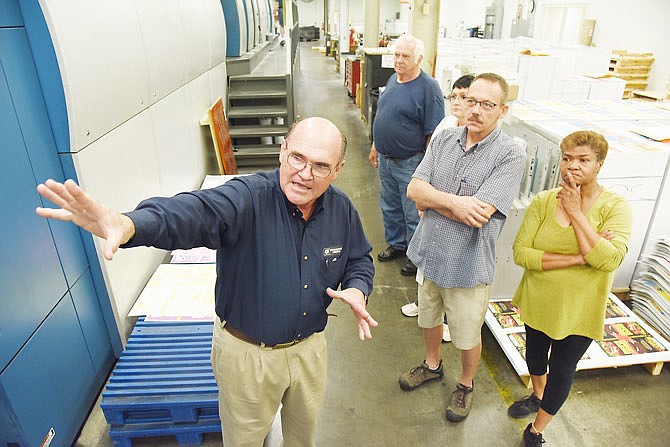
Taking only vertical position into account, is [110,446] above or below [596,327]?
below

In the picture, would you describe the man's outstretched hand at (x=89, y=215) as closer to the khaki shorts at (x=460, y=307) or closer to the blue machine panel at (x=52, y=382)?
the blue machine panel at (x=52, y=382)

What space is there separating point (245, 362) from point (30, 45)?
183cm

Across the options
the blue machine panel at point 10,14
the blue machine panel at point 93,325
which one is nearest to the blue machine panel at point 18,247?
the blue machine panel at point 10,14

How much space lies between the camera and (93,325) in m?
2.65

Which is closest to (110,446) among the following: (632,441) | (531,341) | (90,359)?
(90,359)

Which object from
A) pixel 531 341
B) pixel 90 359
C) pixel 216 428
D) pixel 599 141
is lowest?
pixel 216 428

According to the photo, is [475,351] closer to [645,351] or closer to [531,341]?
[531,341]

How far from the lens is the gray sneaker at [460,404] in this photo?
263 centimetres

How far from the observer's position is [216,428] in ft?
7.89

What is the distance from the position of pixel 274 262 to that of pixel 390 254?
9.83ft

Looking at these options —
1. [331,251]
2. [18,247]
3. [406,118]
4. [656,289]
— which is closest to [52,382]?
[18,247]

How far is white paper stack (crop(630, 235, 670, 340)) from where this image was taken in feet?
10.5

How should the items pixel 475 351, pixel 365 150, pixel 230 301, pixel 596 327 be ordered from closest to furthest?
1. pixel 230 301
2. pixel 596 327
3. pixel 475 351
4. pixel 365 150

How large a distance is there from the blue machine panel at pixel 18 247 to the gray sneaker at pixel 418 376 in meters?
2.16
